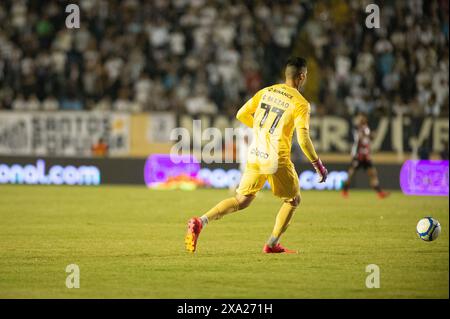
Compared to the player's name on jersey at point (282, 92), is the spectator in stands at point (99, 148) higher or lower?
lower

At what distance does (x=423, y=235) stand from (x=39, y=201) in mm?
8998

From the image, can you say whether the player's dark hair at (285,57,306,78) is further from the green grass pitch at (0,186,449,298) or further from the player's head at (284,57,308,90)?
the green grass pitch at (0,186,449,298)

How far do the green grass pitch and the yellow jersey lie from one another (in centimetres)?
120

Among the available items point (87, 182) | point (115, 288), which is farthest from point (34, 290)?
point (87, 182)

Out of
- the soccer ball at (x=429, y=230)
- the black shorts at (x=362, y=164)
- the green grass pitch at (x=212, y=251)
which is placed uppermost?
the black shorts at (x=362, y=164)

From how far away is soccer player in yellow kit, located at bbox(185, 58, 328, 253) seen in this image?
11.2 meters

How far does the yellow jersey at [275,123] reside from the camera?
11117 mm

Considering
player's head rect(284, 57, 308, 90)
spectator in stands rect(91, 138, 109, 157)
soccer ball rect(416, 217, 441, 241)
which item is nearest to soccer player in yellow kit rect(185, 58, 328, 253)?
player's head rect(284, 57, 308, 90)

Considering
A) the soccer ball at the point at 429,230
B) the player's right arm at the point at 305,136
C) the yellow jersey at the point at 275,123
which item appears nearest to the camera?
the player's right arm at the point at 305,136

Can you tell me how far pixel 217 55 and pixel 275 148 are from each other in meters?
15.3

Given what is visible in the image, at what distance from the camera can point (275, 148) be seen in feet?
37.0

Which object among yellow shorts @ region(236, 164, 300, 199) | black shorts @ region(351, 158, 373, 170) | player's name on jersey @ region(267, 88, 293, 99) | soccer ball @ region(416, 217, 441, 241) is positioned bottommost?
soccer ball @ region(416, 217, 441, 241)

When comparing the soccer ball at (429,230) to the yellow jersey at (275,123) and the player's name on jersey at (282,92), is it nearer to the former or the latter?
the yellow jersey at (275,123)

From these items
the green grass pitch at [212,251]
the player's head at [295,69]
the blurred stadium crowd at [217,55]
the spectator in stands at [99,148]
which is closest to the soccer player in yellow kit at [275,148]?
the player's head at [295,69]
